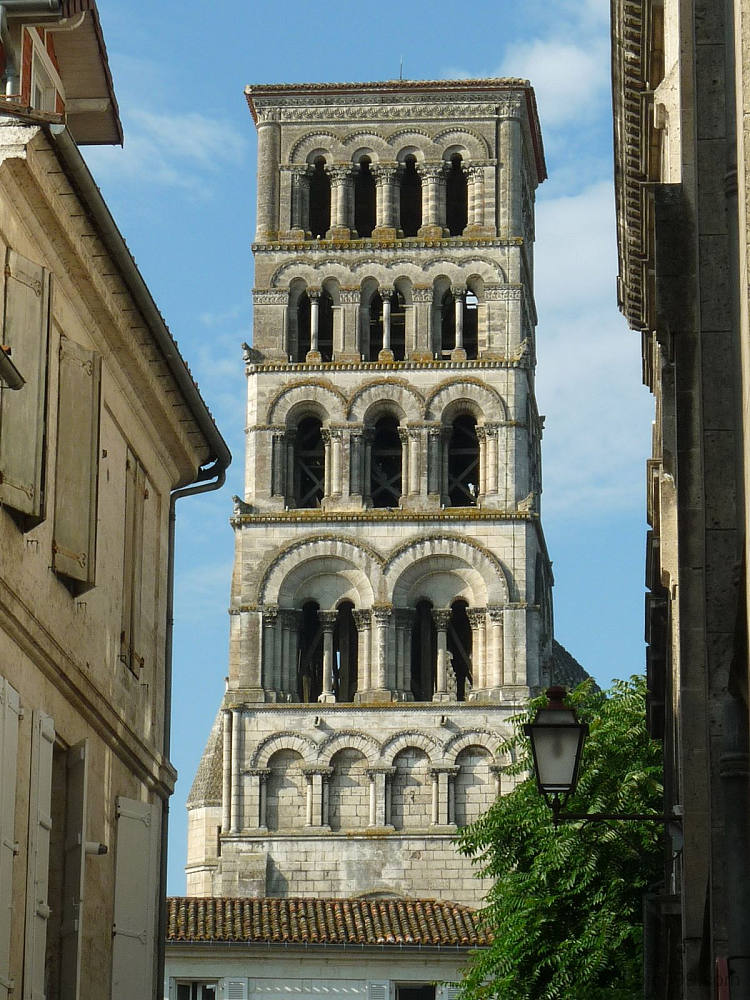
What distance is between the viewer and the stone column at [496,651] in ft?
166

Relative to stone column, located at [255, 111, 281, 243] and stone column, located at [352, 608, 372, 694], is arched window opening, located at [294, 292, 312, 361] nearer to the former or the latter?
stone column, located at [255, 111, 281, 243]

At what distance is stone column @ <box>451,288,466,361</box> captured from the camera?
53.3m

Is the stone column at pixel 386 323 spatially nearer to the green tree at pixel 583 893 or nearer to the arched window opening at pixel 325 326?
the arched window opening at pixel 325 326

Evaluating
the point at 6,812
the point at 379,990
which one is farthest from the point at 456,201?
the point at 6,812

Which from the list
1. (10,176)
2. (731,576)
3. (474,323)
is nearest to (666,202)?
(731,576)

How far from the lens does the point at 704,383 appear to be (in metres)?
9.35

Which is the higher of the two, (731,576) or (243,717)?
(243,717)

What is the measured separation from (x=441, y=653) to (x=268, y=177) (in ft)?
42.3

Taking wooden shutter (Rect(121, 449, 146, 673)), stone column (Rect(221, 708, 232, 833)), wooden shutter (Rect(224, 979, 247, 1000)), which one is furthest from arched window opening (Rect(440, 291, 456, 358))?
wooden shutter (Rect(121, 449, 146, 673))

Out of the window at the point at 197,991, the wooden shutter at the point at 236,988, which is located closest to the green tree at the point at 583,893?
the wooden shutter at the point at 236,988

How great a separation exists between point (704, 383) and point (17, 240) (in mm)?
5340

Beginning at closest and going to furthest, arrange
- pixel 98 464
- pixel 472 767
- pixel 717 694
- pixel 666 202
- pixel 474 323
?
pixel 717 694
pixel 666 202
pixel 98 464
pixel 472 767
pixel 474 323

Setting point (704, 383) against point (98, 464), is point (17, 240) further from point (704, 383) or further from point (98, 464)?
point (704, 383)

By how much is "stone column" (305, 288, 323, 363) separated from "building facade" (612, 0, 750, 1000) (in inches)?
1418
